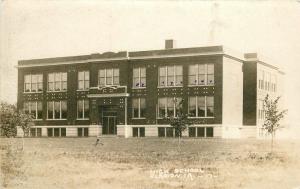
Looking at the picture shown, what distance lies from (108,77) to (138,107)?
2742 mm

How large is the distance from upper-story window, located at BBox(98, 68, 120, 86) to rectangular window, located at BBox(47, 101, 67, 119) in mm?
2964

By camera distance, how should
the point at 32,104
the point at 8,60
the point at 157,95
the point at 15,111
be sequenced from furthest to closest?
the point at 157,95, the point at 32,104, the point at 15,111, the point at 8,60

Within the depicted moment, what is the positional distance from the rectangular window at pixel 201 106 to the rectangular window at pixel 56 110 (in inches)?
306

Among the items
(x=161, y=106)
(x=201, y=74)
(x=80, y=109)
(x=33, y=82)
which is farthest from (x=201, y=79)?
(x=33, y=82)

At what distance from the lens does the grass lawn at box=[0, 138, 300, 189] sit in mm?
18042

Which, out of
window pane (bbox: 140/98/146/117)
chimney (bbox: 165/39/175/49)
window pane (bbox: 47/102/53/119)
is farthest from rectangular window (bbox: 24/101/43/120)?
chimney (bbox: 165/39/175/49)

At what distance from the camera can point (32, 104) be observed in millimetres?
32031

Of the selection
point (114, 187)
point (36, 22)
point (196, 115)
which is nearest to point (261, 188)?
point (114, 187)

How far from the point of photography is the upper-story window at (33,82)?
32.3m

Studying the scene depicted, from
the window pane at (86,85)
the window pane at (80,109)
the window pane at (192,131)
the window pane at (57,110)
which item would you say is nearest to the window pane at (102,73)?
the window pane at (86,85)

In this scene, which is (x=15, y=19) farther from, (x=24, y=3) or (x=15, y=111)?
(x=15, y=111)

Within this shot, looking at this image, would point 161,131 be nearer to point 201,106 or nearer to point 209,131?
point 201,106

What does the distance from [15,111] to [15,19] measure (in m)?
4.94

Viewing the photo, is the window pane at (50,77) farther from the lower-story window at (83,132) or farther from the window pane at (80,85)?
the lower-story window at (83,132)
